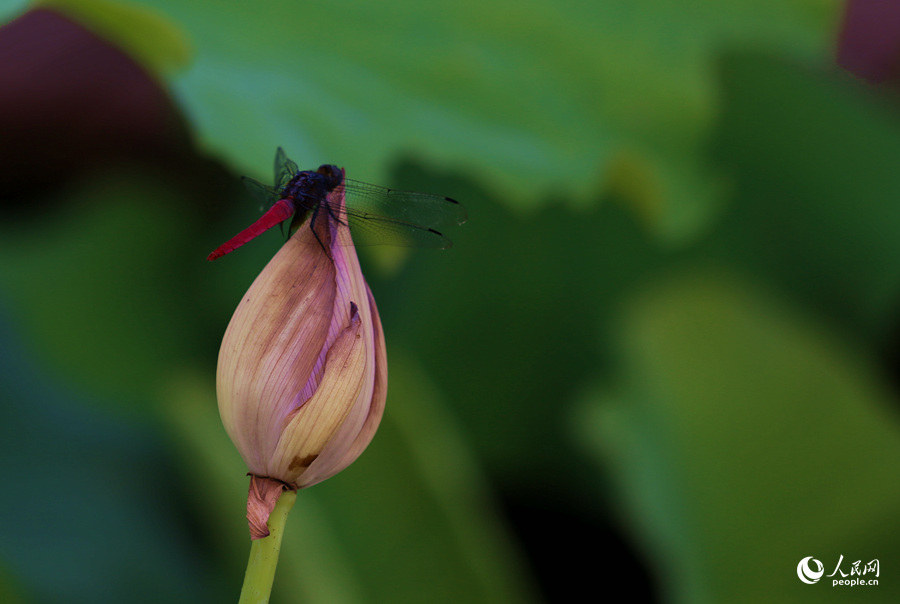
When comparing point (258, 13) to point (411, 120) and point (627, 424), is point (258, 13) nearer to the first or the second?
point (411, 120)

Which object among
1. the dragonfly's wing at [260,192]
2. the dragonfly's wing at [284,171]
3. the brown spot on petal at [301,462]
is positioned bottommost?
the brown spot on petal at [301,462]

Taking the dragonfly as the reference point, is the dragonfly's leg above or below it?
below

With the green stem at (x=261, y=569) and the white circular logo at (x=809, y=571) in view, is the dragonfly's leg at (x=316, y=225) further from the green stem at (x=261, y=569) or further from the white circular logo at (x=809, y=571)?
the white circular logo at (x=809, y=571)

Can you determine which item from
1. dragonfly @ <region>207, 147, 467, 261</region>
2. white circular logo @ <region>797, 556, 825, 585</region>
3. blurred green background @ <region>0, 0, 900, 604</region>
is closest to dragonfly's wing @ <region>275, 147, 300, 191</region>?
dragonfly @ <region>207, 147, 467, 261</region>

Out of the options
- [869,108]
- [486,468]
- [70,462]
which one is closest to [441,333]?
[486,468]

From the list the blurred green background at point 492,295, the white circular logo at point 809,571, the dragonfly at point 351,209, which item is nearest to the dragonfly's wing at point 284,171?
the dragonfly at point 351,209

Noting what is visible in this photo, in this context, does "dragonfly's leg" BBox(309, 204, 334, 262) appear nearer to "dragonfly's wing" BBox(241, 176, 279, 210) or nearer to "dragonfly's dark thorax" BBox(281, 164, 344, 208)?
"dragonfly's dark thorax" BBox(281, 164, 344, 208)
